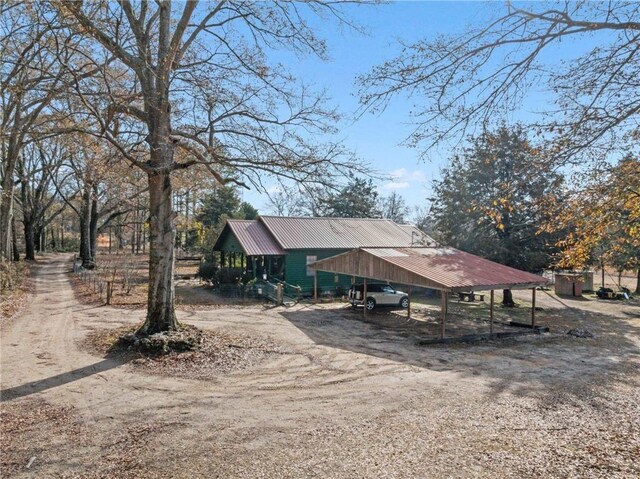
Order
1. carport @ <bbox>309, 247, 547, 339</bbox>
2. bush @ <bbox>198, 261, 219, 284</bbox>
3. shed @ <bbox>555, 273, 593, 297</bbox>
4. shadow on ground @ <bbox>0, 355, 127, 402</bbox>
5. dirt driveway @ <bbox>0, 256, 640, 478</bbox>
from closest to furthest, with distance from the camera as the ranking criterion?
dirt driveway @ <bbox>0, 256, 640, 478</bbox>, shadow on ground @ <bbox>0, 355, 127, 402</bbox>, carport @ <bbox>309, 247, 547, 339</bbox>, bush @ <bbox>198, 261, 219, 284</bbox>, shed @ <bbox>555, 273, 593, 297</bbox>

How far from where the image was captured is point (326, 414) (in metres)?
7.41

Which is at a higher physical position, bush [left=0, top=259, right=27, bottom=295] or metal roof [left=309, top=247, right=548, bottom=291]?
metal roof [left=309, top=247, right=548, bottom=291]

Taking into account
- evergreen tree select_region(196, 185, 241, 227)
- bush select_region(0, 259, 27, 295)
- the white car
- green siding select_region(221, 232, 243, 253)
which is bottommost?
the white car

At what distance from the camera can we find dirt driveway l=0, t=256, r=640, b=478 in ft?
18.5

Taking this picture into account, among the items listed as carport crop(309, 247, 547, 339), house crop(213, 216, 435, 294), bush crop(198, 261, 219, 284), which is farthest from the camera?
bush crop(198, 261, 219, 284)

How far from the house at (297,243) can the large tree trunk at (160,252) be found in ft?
41.2

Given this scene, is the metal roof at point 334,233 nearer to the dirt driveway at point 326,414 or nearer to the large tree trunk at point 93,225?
the dirt driveway at point 326,414

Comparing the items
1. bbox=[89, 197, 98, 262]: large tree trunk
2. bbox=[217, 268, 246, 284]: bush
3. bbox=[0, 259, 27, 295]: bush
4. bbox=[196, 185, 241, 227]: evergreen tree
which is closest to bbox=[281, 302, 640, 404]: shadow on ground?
bbox=[217, 268, 246, 284]: bush

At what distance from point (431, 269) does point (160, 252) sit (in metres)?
10.3

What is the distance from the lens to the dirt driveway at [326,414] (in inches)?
223

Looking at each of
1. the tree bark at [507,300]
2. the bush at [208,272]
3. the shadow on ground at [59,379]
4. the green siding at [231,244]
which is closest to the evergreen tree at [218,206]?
the green siding at [231,244]

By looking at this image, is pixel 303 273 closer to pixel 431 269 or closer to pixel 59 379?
pixel 431 269

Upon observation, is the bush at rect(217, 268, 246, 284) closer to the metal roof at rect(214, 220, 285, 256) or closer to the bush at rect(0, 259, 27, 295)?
the metal roof at rect(214, 220, 285, 256)

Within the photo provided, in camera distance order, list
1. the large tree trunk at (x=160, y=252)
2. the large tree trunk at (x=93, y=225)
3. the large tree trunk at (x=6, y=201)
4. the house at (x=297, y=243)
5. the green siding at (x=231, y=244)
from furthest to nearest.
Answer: the large tree trunk at (x=93, y=225), the green siding at (x=231, y=244), the house at (x=297, y=243), the large tree trunk at (x=6, y=201), the large tree trunk at (x=160, y=252)
